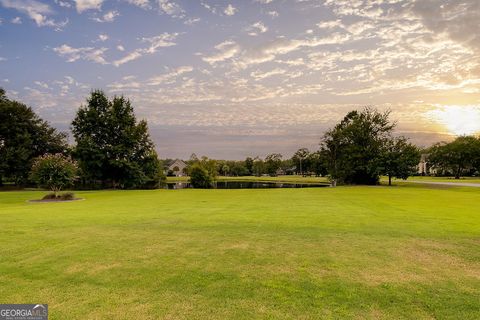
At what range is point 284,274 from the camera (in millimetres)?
5859

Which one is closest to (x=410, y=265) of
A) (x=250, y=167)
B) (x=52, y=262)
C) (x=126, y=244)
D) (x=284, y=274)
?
(x=284, y=274)

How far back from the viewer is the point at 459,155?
79.2 meters

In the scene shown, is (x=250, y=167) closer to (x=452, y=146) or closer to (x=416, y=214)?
(x=452, y=146)

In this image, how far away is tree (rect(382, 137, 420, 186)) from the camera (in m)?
45.7

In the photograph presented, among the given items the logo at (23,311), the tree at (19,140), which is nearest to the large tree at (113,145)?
the tree at (19,140)

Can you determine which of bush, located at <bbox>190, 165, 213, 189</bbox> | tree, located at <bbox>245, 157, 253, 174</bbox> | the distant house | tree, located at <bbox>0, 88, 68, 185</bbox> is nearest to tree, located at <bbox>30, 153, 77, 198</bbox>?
tree, located at <bbox>0, 88, 68, 185</bbox>

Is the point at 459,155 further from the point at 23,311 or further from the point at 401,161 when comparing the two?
the point at 23,311

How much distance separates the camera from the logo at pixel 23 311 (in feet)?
14.1

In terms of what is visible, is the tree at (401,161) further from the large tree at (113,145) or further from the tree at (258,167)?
the tree at (258,167)

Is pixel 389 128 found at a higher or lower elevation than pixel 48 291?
higher

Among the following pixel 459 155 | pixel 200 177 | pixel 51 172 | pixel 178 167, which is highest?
pixel 459 155

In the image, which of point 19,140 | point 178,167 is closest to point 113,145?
point 19,140

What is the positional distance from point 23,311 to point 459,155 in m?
94.6

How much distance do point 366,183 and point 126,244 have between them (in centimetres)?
4811
